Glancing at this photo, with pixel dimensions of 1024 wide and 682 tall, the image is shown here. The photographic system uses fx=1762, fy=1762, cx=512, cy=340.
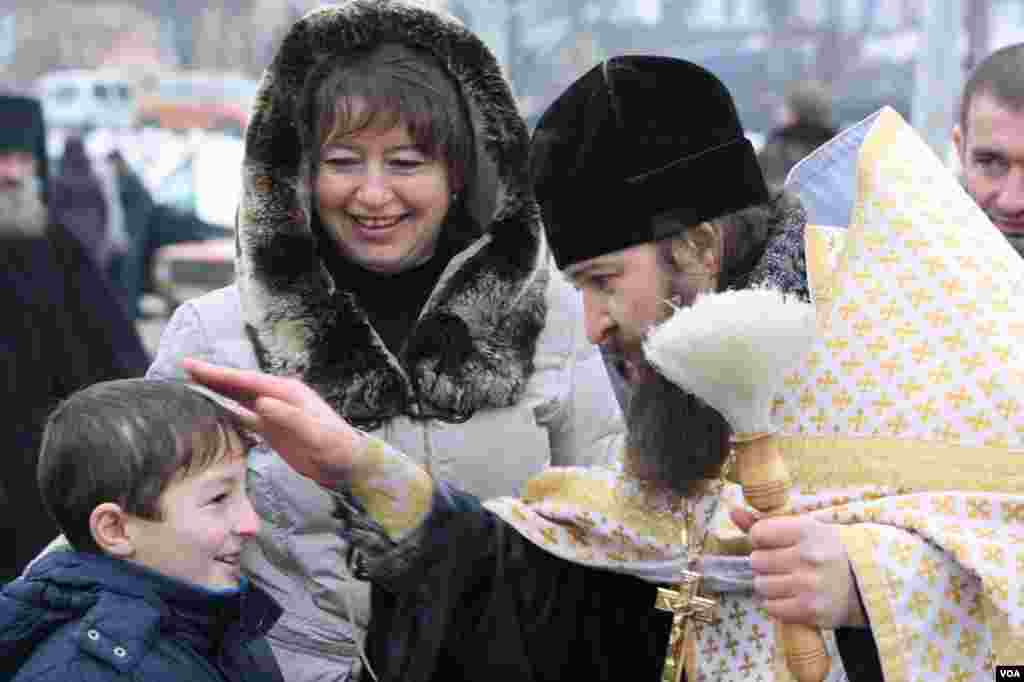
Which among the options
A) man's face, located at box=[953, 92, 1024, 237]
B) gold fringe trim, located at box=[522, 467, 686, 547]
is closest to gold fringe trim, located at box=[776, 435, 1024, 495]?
gold fringe trim, located at box=[522, 467, 686, 547]

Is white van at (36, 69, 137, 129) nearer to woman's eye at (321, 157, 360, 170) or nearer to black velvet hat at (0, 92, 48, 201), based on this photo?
black velvet hat at (0, 92, 48, 201)

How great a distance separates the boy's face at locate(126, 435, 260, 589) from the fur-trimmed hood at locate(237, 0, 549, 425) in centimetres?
40

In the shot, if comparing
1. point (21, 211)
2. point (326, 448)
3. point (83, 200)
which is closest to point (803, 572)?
point (326, 448)

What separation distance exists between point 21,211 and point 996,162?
3.70 metres

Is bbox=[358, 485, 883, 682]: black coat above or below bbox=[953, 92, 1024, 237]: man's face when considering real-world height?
below

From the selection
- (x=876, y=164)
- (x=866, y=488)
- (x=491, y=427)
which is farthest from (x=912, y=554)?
(x=491, y=427)

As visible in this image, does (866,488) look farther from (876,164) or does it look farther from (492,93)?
(492,93)

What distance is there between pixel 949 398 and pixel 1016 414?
0.09 m

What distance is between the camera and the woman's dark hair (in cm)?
323

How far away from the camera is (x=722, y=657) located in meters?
2.55

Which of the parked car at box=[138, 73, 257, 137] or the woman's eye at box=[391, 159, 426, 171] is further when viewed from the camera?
the parked car at box=[138, 73, 257, 137]

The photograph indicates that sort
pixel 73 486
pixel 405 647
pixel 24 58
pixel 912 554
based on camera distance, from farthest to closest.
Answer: pixel 24 58
pixel 73 486
pixel 405 647
pixel 912 554

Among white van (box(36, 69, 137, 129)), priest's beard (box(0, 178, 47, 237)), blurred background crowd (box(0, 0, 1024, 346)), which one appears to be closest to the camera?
priest's beard (box(0, 178, 47, 237))

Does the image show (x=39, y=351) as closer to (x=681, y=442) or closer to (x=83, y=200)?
(x=681, y=442)
